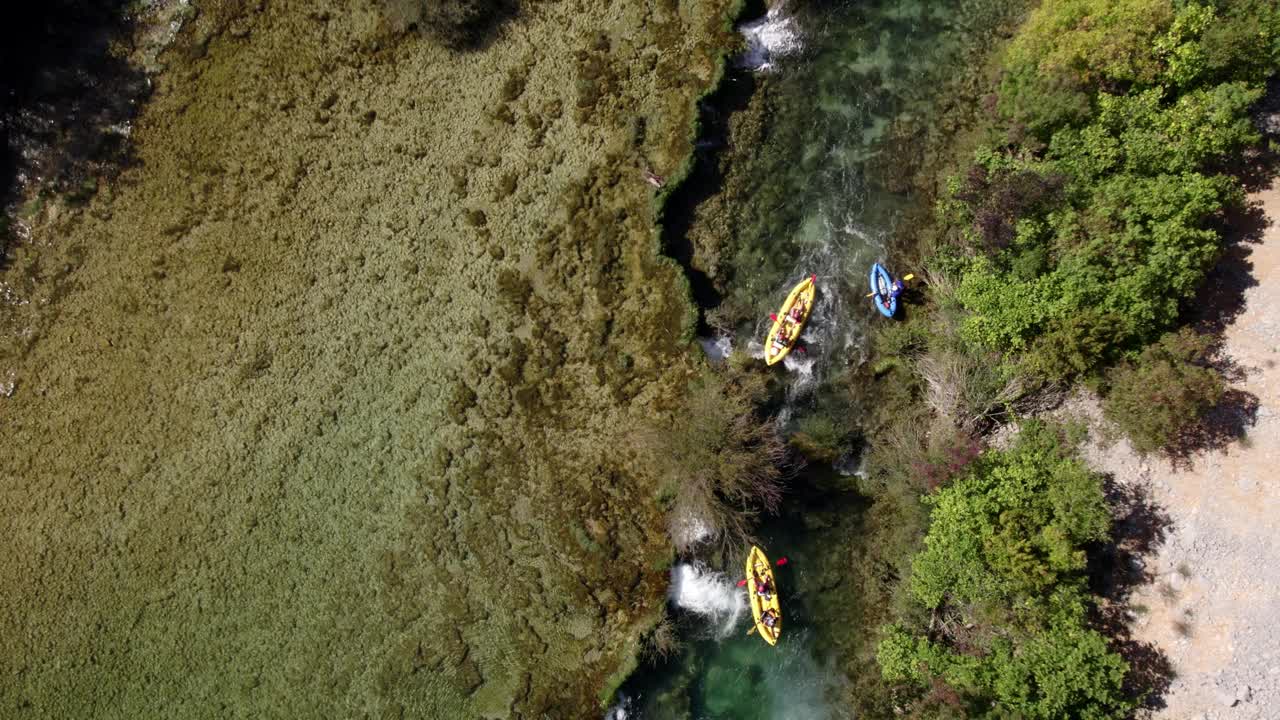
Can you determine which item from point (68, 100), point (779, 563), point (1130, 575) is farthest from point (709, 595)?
point (68, 100)

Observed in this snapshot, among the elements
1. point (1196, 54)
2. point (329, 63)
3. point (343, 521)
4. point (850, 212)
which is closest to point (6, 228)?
point (329, 63)

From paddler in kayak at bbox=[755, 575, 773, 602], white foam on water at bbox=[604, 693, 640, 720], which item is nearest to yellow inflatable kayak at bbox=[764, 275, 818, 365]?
paddler in kayak at bbox=[755, 575, 773, 602]

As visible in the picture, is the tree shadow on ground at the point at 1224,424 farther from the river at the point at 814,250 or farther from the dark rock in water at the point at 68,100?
the dark rock in water at the point at 68,100

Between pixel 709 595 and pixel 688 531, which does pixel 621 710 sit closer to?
pixel 709 595

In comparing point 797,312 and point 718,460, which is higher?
point 797,312

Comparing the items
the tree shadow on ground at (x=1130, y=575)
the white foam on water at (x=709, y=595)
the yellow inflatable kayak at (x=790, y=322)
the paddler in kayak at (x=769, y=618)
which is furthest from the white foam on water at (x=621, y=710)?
the tree shadow on ground at (x=1130, y=575)

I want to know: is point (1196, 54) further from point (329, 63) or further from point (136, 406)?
point (136, 406)
